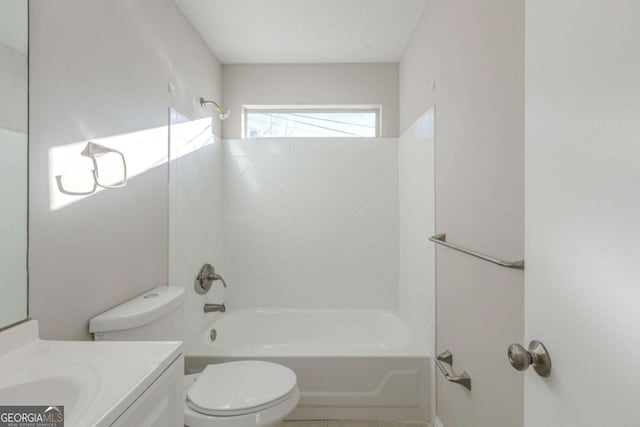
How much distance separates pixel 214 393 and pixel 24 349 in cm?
76

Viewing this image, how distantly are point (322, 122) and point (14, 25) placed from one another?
2129mm

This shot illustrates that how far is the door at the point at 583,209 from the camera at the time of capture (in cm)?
45

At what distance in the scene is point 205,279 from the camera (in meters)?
2.28

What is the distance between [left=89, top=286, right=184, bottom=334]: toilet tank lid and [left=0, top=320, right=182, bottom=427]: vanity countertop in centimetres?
24

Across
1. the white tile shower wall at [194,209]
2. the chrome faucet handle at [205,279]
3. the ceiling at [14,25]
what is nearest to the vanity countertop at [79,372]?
the ceiling at [14,25]

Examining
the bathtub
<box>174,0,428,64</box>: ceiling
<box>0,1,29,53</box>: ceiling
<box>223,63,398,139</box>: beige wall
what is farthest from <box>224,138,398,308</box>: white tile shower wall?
<box>0,1,29,53</box>: ceiling

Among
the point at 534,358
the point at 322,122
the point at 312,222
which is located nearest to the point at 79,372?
the point at 534,358

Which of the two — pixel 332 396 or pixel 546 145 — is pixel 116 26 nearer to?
pixel 546 145

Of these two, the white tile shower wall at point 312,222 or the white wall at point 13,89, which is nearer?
the white wall at point 13,89

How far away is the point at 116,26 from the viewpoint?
1.38 m

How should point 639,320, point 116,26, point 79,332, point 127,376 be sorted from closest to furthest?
1. point 639,320
2. point 127,376
3. point 79,332
4. point 116,26

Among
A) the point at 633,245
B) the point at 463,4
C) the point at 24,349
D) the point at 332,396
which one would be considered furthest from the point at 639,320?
the point at 332,396

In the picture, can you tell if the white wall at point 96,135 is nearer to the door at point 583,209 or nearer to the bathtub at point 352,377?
the bathtub at point 352,377

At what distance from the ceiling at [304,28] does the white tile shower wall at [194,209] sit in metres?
0.63
